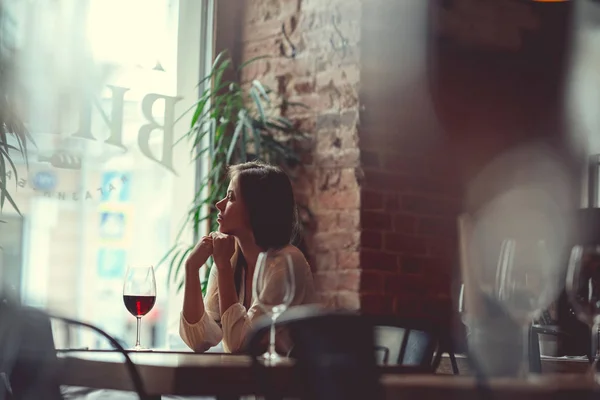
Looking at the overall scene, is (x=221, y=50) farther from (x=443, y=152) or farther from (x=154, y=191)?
(x=443, y=152)

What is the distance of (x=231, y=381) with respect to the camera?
1.66 metres

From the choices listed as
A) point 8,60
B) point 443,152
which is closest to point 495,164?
point 443,152

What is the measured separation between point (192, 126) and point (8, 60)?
777 mm

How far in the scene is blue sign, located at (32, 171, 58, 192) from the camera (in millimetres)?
3788

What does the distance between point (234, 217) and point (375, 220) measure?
1066 millimetres

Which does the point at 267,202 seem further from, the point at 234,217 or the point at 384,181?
the point at 384,181

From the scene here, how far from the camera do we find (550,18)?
5.07m

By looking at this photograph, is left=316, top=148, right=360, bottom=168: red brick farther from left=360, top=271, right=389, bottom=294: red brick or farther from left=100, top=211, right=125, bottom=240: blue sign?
left=100, top=211, right=125, bottom=240: blue sign

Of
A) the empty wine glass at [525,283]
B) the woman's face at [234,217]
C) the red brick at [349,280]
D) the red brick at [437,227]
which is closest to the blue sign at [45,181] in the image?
the woman's face at [234,217]

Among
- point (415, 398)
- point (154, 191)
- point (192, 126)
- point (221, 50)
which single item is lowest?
point (415, 398)

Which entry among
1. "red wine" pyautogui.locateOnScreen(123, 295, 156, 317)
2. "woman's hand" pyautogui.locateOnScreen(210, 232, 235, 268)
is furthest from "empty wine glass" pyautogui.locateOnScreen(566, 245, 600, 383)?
"woman's hand" pyautogui.locateOnScreen(210, 232, 235, 268)

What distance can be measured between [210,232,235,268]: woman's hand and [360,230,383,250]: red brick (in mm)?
1003

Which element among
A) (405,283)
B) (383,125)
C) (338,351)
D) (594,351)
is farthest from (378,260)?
(338,351)

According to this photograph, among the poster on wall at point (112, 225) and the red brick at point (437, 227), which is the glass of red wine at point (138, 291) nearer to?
the poster on wall at point (112, 225)
